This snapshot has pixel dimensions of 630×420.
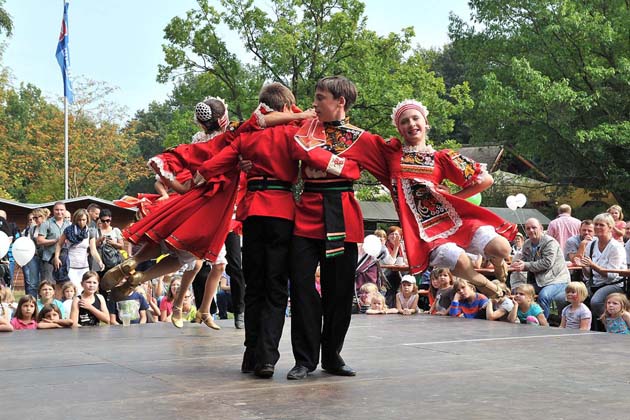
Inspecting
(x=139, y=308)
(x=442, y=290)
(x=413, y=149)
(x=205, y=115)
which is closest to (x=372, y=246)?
(x=442, y=290)

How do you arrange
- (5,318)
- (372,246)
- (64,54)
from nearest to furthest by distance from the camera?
(5,318) → (372,246) → (64,54)

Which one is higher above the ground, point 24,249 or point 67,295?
point 24,249

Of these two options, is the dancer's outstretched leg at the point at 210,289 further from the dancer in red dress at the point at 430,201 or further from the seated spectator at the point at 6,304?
Answer: the dancer in red dress at the point at 430,201

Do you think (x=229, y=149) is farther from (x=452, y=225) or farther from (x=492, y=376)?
(x=492, y=376)

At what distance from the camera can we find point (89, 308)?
825 centimetres

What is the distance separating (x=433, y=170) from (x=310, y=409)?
1681mm

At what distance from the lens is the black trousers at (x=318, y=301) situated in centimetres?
457

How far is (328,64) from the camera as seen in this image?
26.6 metres

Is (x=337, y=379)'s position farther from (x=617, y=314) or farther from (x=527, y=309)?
(x=527, y=309)

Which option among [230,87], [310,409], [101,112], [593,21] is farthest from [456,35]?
[310,409]

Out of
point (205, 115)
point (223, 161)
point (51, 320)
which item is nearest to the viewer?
point (223, 161)

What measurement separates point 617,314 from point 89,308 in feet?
16.5

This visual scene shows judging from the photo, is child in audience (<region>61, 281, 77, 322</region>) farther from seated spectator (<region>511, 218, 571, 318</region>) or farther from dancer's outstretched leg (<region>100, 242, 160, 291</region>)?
seated spectator (<region>511, 218, 571, 318</region>)

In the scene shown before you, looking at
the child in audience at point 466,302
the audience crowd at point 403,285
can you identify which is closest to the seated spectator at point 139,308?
the audience crowd at point 403,285
